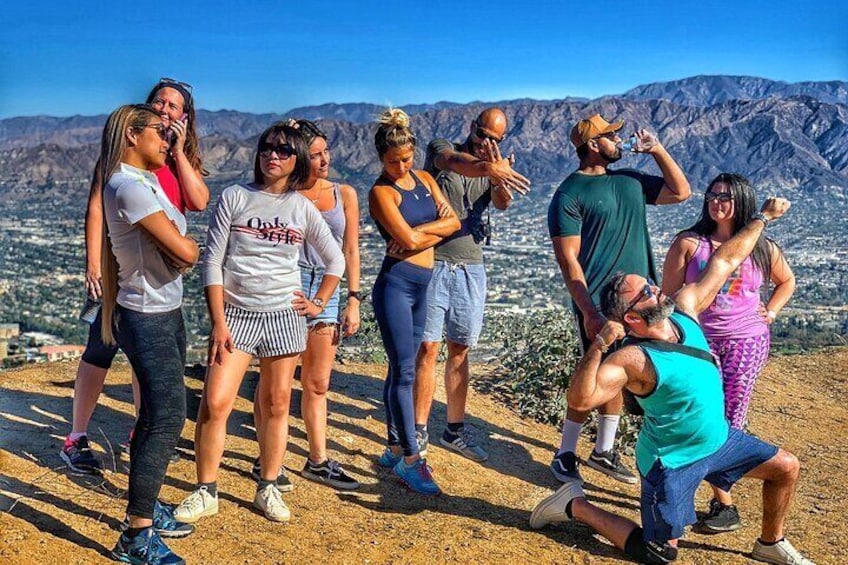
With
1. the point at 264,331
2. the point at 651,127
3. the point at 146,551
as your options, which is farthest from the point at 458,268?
the point at 651,127

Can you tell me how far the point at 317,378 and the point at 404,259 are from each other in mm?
780

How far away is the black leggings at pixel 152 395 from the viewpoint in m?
3.38

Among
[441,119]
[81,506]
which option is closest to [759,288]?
[81,506]

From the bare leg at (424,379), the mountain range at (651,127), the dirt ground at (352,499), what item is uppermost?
the mountain range at (651,127)

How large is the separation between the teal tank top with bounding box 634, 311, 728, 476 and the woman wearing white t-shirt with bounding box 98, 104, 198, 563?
1964 mm

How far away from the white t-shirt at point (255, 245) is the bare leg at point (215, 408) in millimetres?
276

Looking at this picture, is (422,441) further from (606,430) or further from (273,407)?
(273,407)

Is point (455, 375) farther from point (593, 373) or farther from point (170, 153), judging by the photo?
point (170, 153)

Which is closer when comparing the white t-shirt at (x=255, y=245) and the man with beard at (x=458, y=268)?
the white t-shirt at (x=255, y=245)

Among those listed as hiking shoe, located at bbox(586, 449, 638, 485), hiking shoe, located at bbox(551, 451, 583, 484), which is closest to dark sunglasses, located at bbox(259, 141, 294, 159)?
hiking shoe, located at bbox(551, 451, 583, 484)

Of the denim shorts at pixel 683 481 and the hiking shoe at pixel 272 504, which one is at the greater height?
the denim shorts at pixel 683 481

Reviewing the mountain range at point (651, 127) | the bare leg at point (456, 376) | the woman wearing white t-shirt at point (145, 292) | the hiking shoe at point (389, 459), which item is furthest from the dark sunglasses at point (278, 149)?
the mountain range at point (651, 127)

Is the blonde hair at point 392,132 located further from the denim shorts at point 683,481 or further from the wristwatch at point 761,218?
the denim shorts at point 683,481

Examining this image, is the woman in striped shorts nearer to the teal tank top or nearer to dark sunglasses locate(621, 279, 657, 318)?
dark sunglasses locate(621, 279, 657, 318)
